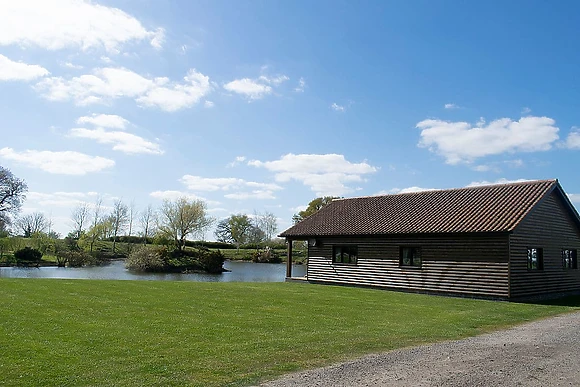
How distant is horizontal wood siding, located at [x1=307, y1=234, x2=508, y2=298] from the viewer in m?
17.0

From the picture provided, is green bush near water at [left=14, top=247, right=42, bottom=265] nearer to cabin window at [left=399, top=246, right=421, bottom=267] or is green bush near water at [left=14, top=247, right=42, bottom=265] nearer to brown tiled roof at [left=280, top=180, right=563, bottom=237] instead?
brown tiled roof at [left=280, top=180, right=563, bottom=237]

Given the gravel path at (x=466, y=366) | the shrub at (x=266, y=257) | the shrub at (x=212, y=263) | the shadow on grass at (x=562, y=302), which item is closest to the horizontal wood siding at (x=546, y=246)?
the shadow on grass at (x=562, y=302)

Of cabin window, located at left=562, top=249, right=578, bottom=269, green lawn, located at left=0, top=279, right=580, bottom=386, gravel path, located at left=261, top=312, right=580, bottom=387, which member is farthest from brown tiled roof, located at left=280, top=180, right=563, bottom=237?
gravel path, located at left=261, top=312, right=580, bottom=387

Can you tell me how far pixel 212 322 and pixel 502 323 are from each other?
21.9ft

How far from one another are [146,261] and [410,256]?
88.0ft

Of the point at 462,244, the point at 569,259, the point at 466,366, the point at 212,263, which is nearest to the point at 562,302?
the point at 462,244

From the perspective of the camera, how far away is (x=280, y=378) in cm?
592

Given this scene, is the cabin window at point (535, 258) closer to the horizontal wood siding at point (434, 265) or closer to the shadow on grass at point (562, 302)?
the shadow on grass at point (562, 302)

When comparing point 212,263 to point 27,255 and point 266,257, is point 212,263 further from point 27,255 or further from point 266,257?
point 266,257

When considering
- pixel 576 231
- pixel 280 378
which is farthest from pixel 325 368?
pixel 576 231

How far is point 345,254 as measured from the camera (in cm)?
2195

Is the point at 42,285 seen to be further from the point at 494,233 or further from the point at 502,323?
the point at 494,233

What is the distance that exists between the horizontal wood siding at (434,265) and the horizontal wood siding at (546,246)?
0.60m

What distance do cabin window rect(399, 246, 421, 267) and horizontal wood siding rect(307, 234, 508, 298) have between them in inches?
7.1
